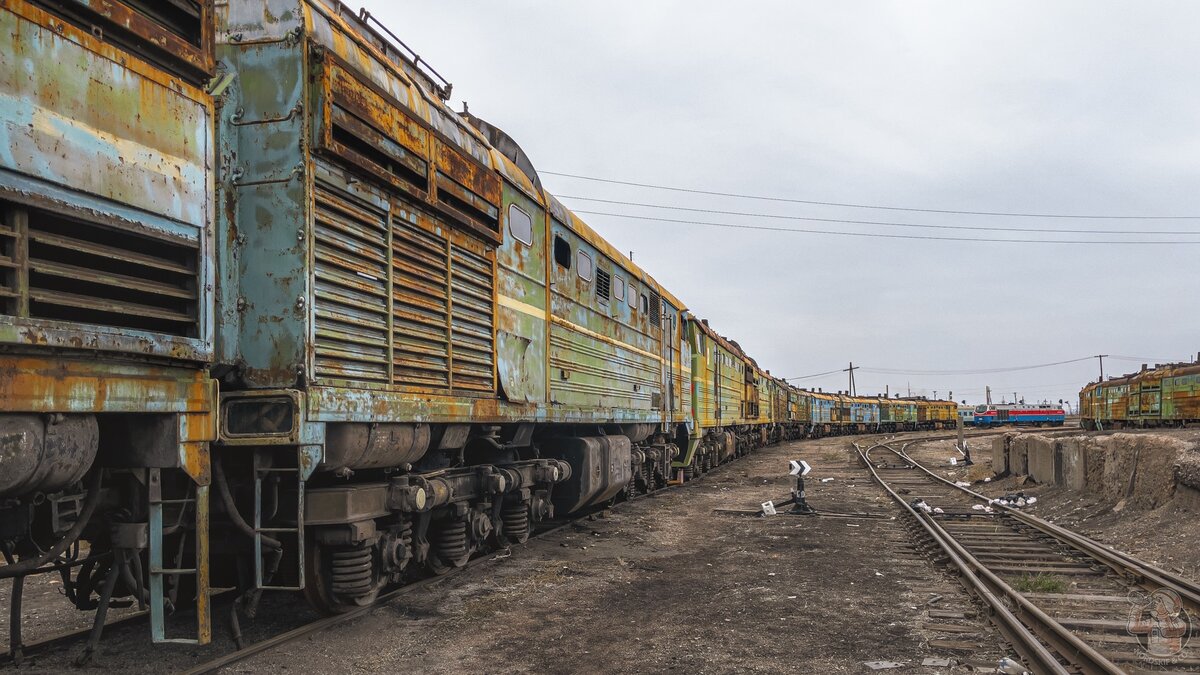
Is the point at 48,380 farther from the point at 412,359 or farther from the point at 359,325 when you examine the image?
the point at 412,359

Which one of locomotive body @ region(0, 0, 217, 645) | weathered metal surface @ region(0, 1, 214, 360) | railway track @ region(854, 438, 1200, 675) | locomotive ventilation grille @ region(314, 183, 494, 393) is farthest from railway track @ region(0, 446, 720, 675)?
railway track @ region(854, 438, 1200, 675)

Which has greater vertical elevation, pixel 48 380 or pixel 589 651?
pixel 48 380

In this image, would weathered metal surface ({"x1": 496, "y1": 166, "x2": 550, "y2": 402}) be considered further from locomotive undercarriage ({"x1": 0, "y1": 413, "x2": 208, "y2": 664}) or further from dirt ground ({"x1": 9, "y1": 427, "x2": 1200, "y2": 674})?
locomotive undercarriage ({"x1": 0, "y1": 413, "x2": 208, "y2": 664})

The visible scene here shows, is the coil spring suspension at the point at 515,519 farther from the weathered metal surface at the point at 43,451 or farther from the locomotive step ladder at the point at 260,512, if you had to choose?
the weathered metal surface at the point at 43,451

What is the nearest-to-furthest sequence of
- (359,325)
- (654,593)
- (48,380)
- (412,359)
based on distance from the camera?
(48,380)
(359,325)
(412,359)
(654,593)

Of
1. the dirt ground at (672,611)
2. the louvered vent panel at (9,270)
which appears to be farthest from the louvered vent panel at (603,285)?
the louvered vent panel at (9,270)

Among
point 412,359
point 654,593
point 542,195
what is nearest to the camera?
point 412,359

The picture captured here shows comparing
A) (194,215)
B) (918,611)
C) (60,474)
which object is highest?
(194,215)

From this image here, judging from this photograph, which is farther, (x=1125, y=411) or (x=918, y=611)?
(x=1125, y=411)

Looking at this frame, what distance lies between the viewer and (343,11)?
628cm

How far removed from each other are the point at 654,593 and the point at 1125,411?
42105 mm

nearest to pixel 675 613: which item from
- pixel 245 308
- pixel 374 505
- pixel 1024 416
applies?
pixel 374 505

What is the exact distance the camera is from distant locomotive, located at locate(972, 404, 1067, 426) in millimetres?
75125

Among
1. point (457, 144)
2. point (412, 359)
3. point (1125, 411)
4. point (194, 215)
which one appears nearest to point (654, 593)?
point (412, 359)
